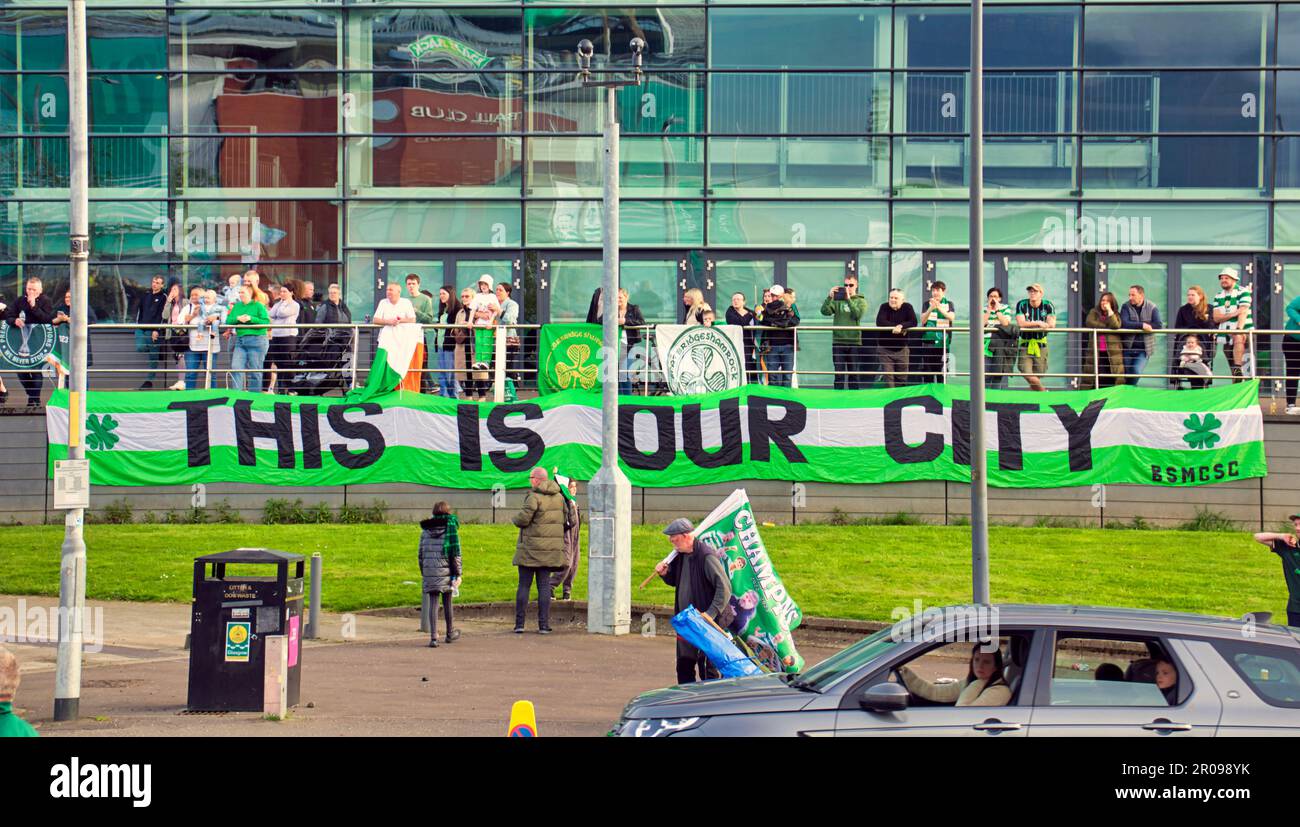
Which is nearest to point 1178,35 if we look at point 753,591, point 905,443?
point 905,443

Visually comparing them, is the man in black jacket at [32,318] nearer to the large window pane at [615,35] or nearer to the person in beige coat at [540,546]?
the large window pane at [615,35]

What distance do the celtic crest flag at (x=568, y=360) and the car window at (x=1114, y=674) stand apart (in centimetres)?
1558

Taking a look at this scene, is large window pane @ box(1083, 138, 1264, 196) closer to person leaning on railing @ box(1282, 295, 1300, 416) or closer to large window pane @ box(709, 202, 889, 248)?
large window pane @ box(709, 202, 889, 248)

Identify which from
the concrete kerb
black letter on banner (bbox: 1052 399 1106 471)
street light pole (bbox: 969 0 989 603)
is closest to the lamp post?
the concrete kerb

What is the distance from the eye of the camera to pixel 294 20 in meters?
30.4

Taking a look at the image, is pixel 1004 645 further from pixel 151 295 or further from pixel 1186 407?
pixel 151 295

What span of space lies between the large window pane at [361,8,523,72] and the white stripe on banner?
942cm

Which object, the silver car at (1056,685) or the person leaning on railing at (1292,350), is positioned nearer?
the silver car at (1056,685)

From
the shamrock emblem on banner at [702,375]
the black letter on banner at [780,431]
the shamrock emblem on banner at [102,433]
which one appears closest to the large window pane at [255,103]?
the shamrock emblem on banner at [102,433]

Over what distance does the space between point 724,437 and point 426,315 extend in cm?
592

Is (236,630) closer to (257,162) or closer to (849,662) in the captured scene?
(849,662)

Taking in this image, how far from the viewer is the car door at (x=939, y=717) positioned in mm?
8406

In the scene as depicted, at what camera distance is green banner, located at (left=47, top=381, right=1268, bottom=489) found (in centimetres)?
2291

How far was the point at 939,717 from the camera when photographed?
8531 millimetres
